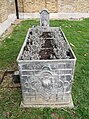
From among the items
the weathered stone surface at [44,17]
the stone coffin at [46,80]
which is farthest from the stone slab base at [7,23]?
the stone coffin at [46,80]

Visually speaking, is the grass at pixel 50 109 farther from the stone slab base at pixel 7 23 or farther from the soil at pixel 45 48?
the soil at pixel 45 48

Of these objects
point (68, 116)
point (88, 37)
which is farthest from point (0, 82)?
point (88, 37)

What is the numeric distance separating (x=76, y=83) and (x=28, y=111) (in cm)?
118

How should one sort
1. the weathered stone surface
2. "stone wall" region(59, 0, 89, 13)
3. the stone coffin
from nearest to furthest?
the stone coffin < the weathered stone surface < "stone wall" region(59, 0, 89, 13)

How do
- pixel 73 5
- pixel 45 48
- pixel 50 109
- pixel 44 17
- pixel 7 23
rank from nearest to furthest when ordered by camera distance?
pixel 50 109
pixel 45 48
pixel 44 17
pixel 7 23
pixel 73 5

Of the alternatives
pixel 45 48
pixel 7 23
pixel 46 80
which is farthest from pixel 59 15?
pixel 46 80

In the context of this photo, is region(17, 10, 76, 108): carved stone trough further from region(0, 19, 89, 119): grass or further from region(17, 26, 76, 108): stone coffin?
region(0, 19, 89, 119): grass

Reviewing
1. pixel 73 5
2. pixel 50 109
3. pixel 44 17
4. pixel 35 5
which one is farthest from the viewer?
pixel 73 5

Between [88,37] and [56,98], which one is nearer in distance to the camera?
[56,98]

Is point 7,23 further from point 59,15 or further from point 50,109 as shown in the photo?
point 50,109

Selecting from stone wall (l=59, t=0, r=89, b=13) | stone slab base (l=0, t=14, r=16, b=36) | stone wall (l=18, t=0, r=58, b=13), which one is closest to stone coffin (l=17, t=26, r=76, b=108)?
stone slab base (l=0, t=14, r=16, b=36)

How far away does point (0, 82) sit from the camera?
12.1 feet

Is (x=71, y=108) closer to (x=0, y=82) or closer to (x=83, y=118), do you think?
(x=83, y=118)

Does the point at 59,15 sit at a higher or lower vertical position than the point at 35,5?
lower
